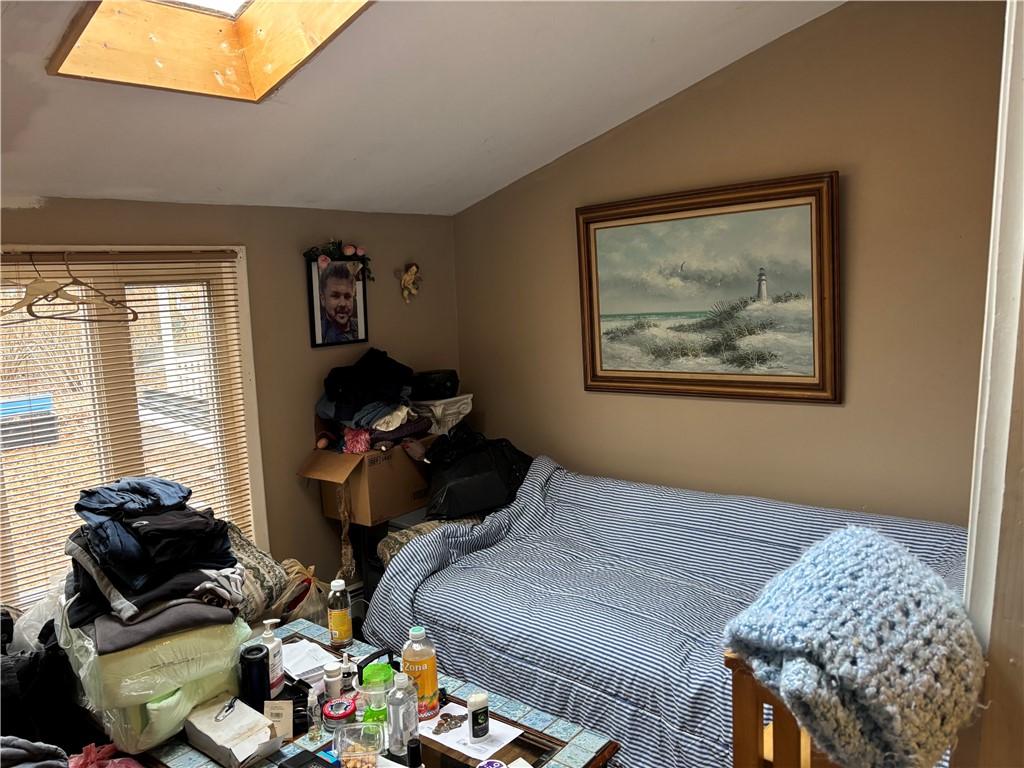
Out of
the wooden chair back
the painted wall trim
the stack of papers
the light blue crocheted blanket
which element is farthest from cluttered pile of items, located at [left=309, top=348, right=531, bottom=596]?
the painted wall trim

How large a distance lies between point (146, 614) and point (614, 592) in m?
1.56

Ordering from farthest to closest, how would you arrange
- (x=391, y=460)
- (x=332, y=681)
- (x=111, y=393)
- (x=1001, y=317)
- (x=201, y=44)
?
(x=391, y=460)
(x=111, y=393)
(x=201, y=44)
(x=332, y=681)
(x=1001, y=317)

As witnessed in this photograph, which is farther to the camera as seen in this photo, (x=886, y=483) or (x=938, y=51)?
(x=886, y=483)

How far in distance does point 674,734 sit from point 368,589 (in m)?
1.80

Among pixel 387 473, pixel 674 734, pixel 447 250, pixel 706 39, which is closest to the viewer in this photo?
pixel 674 734

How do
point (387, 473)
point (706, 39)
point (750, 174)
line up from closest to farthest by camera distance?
point (706, 39) → point (750, 174) → point (387, 473)

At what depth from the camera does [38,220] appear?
8.23ft

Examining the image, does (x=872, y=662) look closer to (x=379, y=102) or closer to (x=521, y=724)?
(x=521, y=724)

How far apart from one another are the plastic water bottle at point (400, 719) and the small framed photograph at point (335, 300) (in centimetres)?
190

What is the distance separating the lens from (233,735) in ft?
6.18

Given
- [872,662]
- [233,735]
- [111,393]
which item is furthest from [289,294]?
[872,662]

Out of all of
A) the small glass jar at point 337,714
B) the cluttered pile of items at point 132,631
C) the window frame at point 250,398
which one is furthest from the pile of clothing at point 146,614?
the window frame at point 250,398

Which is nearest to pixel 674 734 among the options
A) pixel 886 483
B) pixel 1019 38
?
pixel 886 483

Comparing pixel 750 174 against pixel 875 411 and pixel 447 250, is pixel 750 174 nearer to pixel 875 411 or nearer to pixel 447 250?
pixel 875 411
